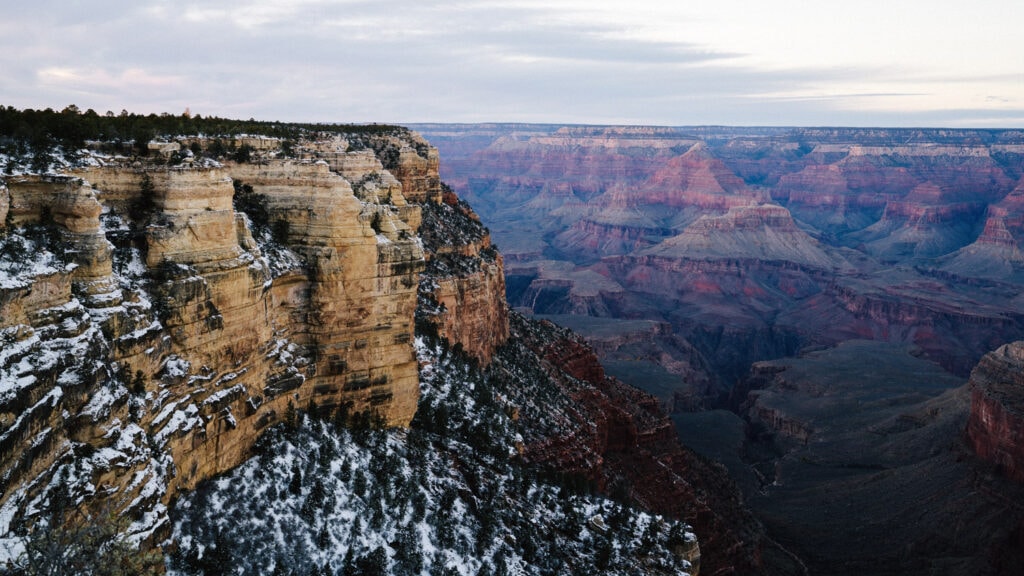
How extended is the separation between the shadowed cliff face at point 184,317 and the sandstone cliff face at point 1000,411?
51.1m

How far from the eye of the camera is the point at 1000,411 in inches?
2462

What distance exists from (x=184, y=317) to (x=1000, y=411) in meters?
62.6

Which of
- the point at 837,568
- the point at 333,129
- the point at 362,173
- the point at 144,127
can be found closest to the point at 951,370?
the point at 837,568

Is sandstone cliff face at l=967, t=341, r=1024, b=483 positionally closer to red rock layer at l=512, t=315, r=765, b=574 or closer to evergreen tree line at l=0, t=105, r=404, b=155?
red rock layer at l=512, t=315, r=765, b=574

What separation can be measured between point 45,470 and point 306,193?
44.1ft

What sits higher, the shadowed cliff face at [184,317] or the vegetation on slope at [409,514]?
the shadowed cliff face at [184,317]

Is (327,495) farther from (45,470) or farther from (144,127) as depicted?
(144,127)

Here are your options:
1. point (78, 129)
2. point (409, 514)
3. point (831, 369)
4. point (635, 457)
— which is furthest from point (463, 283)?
point (831, 369)

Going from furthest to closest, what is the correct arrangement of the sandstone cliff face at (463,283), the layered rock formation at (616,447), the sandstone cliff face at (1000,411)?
the sandstone cliff face at (1000,411)
the sandstone cliff face at (463,283)
the layered rock formation at (616,447)

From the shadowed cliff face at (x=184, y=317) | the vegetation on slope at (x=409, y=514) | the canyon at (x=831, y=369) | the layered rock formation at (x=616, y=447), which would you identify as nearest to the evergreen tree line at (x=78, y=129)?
the shadowed cliff face at (x=184, y=317)

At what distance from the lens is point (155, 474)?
55.8 ft

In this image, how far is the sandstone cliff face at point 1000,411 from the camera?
6028 centimetres

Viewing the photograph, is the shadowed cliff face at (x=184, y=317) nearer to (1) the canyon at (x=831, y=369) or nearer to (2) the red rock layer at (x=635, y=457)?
(2) the red rock layer at (x=635, y=457)

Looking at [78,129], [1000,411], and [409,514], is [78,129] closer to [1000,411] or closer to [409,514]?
[409,514]
